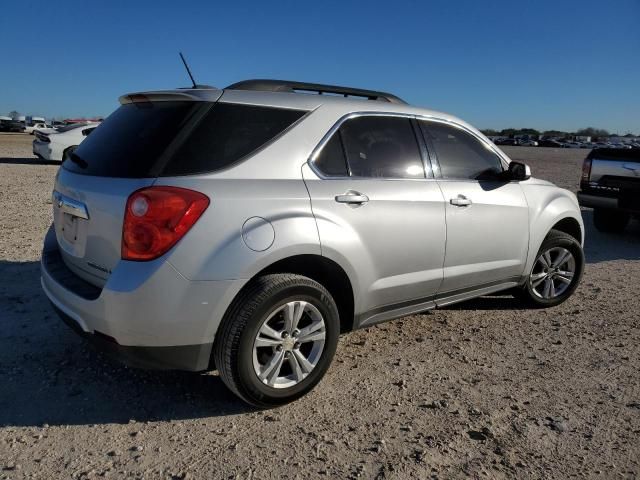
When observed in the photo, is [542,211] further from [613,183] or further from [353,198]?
[613,183]

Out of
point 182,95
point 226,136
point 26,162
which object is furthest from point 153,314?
point 26,162

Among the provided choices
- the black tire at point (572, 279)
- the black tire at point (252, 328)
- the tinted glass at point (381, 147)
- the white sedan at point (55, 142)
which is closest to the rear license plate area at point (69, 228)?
the black tire at point (252, 328)

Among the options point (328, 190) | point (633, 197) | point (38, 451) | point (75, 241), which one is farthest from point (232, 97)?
point (633, 197)

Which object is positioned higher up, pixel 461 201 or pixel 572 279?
pixel 461 201

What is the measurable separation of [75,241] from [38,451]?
107 centimetres

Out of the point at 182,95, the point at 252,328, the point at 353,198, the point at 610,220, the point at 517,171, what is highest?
the point at 182,95

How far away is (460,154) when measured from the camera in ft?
13.2

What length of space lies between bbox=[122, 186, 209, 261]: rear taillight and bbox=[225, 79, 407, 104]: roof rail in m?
0.87

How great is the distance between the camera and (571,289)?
4977 mm

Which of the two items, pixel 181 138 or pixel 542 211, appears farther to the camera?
pixel 542 211

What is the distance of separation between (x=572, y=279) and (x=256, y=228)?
138 inches

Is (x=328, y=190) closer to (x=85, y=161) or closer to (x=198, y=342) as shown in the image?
(x=198, y=342)

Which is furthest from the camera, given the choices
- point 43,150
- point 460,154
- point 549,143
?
point 549,143

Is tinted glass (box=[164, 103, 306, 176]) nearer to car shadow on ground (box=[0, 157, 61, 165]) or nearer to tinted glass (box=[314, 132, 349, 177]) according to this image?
tinted glass (box=[314, 132, 349, 177])
